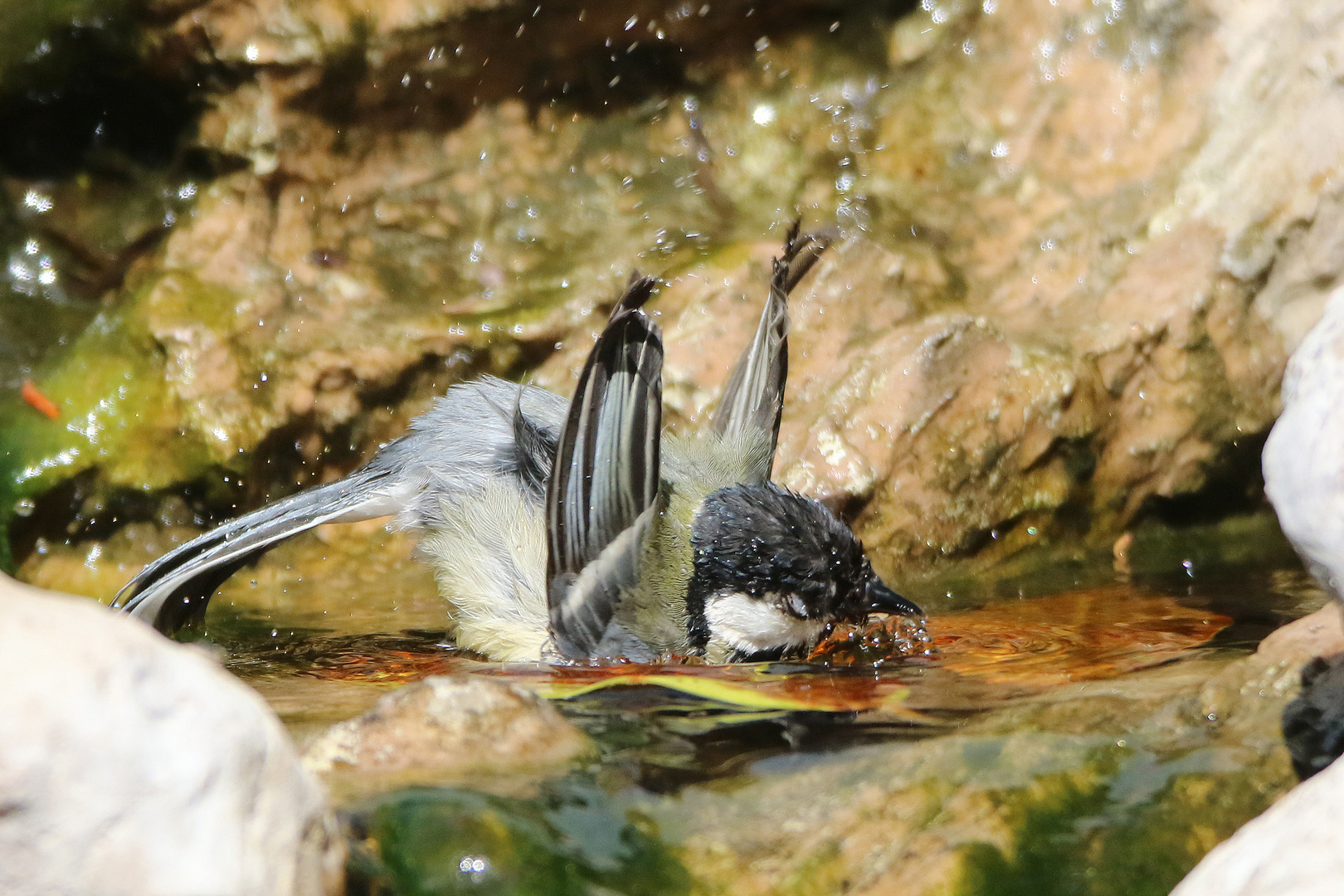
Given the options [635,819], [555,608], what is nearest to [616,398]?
[555,608]

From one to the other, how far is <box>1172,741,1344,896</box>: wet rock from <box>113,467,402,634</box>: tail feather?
250 centimetres

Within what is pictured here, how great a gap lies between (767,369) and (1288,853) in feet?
8.20

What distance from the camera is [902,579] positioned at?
412 centimetres

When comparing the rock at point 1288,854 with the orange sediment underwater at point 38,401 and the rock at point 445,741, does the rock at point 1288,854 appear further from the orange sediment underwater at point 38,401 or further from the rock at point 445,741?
the orange sediment underwater at point 38,401

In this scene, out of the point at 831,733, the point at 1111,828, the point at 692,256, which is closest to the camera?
the point at 1111,828

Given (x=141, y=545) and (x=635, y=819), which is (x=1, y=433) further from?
(x=635, y=819)

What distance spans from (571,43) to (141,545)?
2.49 metres

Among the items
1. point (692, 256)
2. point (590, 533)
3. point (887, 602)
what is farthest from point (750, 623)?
point (692, 256)

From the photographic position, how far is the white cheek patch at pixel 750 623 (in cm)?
340

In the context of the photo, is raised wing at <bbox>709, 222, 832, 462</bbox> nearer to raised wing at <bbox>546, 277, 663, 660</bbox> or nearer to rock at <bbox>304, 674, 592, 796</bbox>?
raised wing at <bbox>546, 277, 663, 660</bbox>

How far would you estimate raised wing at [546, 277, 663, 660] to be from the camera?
3223 mm

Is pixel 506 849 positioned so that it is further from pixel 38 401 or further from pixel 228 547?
pixel 38 401

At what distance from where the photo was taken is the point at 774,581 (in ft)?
→ 11.1

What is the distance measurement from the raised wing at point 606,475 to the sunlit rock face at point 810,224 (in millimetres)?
970
